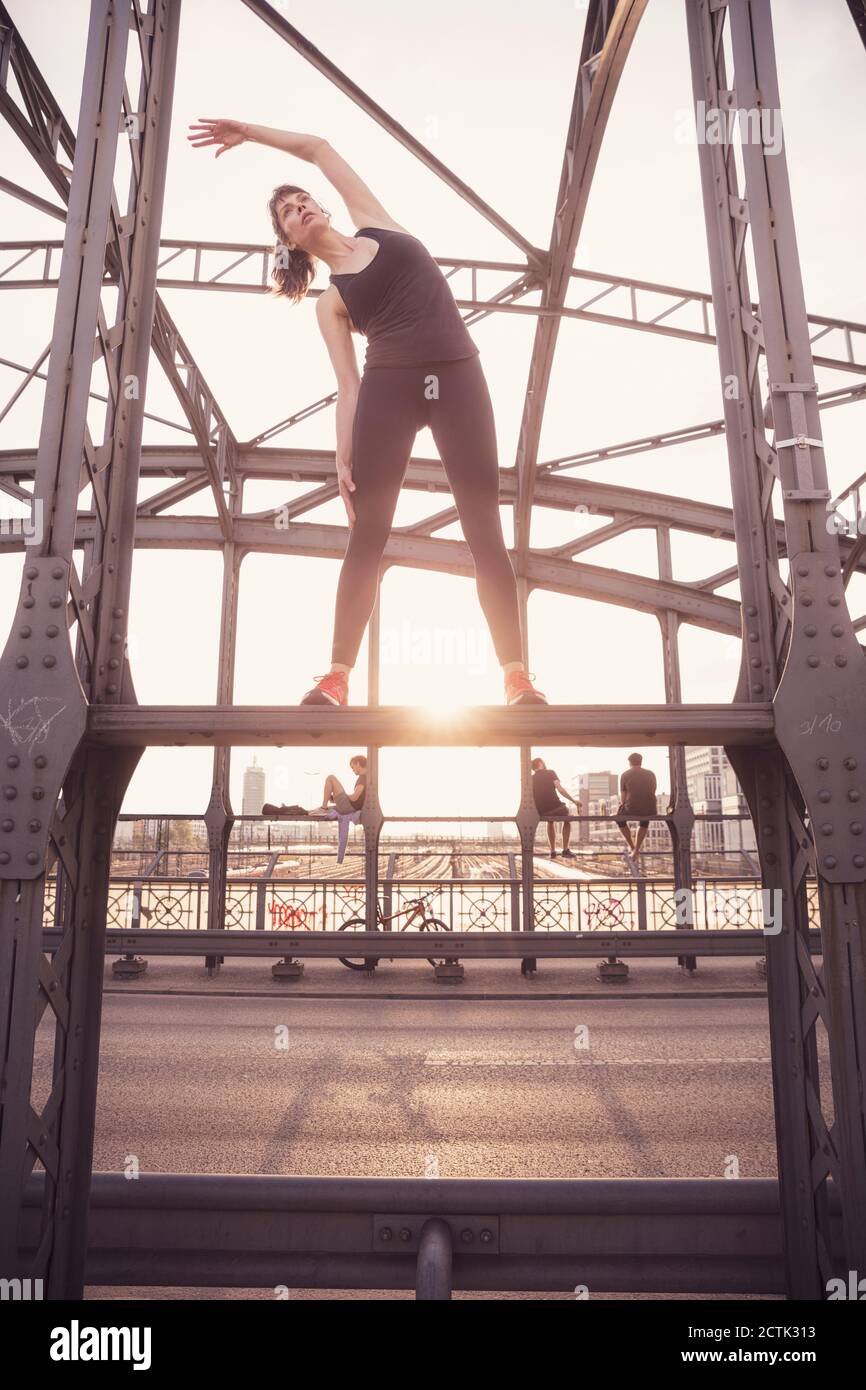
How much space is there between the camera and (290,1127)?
4965 mm

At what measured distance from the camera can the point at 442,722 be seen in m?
2.63

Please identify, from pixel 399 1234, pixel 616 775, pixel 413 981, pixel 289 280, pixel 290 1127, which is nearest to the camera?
pixel 399 1234

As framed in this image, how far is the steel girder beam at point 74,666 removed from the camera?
7.85ft

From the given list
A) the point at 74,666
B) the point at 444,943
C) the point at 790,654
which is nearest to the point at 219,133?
the point at 74,666

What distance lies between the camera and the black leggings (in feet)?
9.90

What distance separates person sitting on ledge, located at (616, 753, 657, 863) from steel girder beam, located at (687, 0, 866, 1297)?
9012mm

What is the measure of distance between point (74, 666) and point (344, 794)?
375 inches

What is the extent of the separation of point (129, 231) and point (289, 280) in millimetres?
648

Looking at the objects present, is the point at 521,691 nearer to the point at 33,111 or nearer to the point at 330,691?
the point at 330,691

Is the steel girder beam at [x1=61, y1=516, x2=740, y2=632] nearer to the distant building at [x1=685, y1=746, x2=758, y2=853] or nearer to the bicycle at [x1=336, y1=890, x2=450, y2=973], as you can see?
the distant building at [x1=685, y1=746, x2=758, y2=853]

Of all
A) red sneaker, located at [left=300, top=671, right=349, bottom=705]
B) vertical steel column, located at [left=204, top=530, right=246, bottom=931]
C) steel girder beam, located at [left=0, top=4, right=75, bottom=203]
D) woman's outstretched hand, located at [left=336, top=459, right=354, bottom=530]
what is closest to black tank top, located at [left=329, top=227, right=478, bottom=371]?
woman's outstretched hand, located at [left=336, top=459, right=354, bottom=530]

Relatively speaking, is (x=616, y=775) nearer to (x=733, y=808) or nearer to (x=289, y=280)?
(x=733, y=808)
